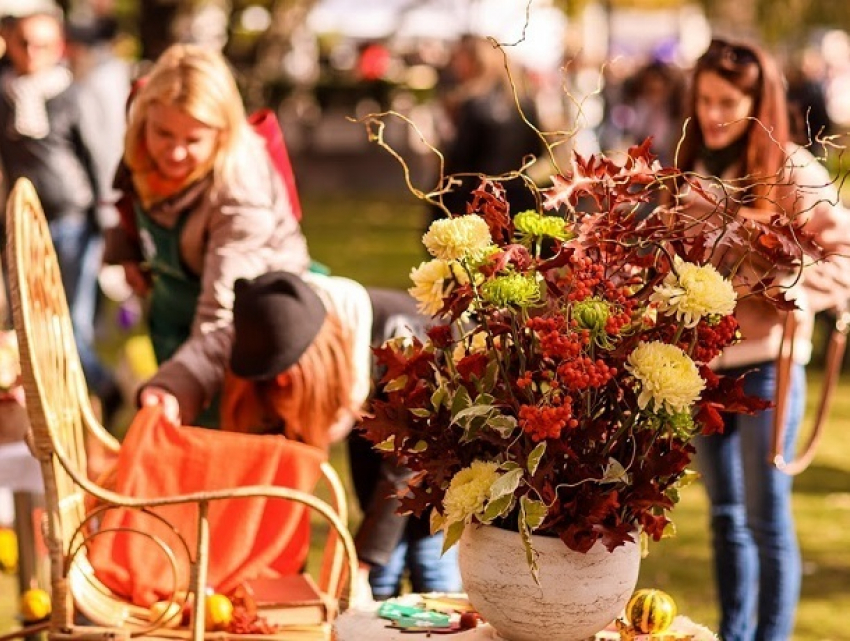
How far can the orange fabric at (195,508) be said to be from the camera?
3.10 meters

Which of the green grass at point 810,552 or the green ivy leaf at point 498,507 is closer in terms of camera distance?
the green ivy leaf at point 498,507

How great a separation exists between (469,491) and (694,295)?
0.43 meters

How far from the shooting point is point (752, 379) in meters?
3.84

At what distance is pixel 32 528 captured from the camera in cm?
395

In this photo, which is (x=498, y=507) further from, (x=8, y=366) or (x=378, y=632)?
(x=8, y=366)

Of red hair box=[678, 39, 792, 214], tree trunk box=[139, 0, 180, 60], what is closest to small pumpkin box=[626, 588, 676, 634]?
red hair box=[678, 39, 792, 214]

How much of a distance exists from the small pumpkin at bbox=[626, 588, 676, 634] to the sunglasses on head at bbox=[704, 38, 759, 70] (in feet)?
5.61

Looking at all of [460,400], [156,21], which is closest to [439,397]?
[460,400]

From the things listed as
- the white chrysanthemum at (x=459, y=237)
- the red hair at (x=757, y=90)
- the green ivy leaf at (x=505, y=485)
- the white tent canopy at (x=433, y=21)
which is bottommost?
the green ivy leaf at (x=505, y=485)

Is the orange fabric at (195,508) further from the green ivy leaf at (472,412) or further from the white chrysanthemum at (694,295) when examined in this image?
the white chrysanthemum at (694,295)

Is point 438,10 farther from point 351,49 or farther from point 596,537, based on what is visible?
point 596,537

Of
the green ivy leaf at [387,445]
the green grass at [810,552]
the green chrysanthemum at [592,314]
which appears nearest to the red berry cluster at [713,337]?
the green chrysanthemum at [592,314]

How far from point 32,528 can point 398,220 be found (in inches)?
507

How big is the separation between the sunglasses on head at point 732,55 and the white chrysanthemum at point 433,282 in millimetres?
1619
